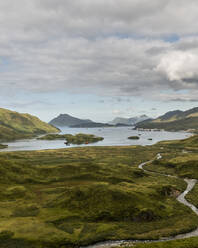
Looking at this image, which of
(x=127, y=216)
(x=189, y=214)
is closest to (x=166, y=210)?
(x=189, y=214)

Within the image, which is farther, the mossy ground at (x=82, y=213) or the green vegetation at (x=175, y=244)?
the mossy ground at (x=82, y=213)

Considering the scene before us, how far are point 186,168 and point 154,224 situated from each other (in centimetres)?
10448

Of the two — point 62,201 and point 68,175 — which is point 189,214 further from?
point 68,175

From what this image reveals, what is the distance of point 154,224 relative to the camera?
75.7 meters

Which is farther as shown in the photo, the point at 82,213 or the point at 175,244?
the point at 82,213

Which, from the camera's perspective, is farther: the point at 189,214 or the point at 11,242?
the point at 189,214

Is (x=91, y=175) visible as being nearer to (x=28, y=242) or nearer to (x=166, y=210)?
(x=166, y=210)

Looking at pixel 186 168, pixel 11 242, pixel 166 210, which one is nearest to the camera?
pixel 11 242

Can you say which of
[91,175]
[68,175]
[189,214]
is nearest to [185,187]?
[189,214]

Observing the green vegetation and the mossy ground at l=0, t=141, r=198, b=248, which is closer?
the green vegetation

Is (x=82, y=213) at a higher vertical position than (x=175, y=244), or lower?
higher

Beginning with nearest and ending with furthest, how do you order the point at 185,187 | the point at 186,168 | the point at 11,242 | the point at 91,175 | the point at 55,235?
the point at 11,242
the point at 55,235
the point at 185,187
the point at 91,175
the point at 186,168

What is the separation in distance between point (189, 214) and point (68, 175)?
7997cm

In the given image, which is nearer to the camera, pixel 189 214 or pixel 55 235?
pixel 55 235
